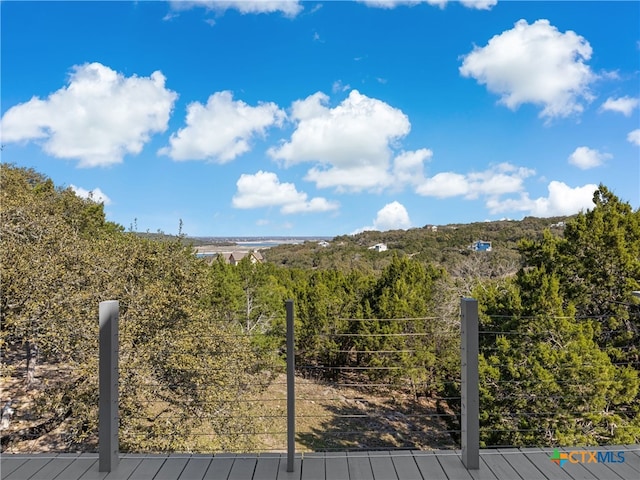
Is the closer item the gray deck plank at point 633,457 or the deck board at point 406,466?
the deck board at point 406,466

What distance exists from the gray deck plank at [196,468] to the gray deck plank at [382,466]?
0.83 meters

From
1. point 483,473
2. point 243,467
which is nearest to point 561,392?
point 483,473

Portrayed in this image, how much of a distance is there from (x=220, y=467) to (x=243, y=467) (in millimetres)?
116

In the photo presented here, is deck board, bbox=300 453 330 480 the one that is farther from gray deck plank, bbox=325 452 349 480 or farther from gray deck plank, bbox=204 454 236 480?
gray deck plank, bbox=204 454 236 480

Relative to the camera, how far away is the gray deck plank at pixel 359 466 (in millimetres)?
1950

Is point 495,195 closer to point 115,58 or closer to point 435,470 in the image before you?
point 115,58

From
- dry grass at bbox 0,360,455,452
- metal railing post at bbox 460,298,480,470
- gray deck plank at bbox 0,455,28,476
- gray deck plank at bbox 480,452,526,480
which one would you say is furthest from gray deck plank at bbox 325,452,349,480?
dry grass at bbox 0,360,455,452

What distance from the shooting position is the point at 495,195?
29438 millimetres

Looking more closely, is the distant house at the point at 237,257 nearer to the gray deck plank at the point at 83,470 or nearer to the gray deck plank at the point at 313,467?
the gray deck plank at the point at 83,470

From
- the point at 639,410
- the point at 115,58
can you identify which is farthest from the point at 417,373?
the point at 115,58

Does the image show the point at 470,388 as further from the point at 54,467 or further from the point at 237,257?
the point at 237,257

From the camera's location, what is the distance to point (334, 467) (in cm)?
204

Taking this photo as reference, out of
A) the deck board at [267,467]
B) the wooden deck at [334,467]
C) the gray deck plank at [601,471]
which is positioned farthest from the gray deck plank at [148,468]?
the gray deck plank at [601,471]

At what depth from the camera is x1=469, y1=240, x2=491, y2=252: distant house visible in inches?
733
